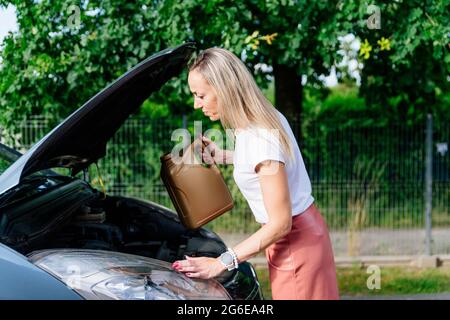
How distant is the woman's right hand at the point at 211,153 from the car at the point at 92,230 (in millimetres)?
442

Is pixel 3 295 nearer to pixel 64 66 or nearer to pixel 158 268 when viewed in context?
pixel 158 268

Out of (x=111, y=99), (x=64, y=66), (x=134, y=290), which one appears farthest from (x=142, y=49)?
(x=134, y=290)

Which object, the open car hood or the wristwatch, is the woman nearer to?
the wristwatch

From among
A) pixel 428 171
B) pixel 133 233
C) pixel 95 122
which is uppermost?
pixel 95 122

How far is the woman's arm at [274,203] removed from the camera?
243cm

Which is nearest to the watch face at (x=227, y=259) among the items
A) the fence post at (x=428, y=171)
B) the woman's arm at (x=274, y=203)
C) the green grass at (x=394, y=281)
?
the woman's arm at (x=274, y=203)

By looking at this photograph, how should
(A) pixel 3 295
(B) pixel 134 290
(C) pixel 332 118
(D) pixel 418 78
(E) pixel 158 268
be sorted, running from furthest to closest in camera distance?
(C) pixel 332 118
(D) pixel 418 78
(E) pixel 158 268
(B) pixel 134 290
(A) pixel 3 295

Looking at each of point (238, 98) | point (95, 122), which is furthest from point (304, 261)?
point (95, 122)

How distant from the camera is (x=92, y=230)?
3459 millimetres

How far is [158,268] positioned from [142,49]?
389cm

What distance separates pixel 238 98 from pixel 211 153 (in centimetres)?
67

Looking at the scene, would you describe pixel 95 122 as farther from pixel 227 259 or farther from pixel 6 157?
pixel 227 259

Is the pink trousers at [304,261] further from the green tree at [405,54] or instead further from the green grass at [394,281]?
the green tree at [405,54]

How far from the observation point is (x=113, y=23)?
636 cm
